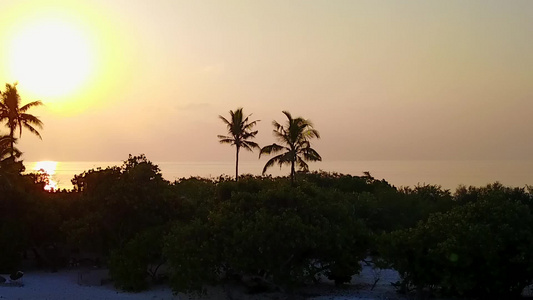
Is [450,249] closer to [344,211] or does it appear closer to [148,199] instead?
[344,211]

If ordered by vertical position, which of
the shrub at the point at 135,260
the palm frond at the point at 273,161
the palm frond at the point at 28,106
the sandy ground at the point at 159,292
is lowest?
→ the sandy ground at the point at 159,292

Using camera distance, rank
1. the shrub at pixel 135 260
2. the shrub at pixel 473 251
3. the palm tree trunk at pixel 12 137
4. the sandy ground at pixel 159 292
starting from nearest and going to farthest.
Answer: the shrub at pixel 473 251 < the sandy ground at pixel 159 292 < the shrub at pixel 135 260 < the palm tree trunk at pixel 12 137

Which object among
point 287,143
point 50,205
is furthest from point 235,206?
point 287,143

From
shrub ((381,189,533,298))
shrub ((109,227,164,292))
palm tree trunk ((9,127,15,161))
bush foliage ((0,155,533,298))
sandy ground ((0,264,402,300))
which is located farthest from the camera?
palm tree trunk ((9,127,15,161))

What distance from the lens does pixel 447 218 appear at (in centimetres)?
1819

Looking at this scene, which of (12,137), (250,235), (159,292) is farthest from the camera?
(12,137)

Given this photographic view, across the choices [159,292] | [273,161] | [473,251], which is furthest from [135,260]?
[273,161]

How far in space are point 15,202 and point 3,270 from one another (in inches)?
122

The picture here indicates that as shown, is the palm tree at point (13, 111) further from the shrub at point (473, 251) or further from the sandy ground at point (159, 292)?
the shrub at point (473, 251)

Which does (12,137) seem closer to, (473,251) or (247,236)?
(247,236)

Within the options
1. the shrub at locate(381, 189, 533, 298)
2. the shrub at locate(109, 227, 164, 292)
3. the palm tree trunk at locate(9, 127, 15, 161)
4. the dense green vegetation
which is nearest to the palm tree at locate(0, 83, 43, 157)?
the palm tree trunk at locate(9, 127, 15, 161)

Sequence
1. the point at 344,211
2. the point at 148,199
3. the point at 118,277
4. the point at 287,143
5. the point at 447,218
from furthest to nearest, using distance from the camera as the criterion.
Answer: the point at 287,143 → the point at 148,199 → the point at 118,277 → the point at 344,211 → the point at 447,218

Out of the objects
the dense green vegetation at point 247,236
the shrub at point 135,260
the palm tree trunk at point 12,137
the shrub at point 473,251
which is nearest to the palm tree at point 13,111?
the palm tree trunk at point 12,137

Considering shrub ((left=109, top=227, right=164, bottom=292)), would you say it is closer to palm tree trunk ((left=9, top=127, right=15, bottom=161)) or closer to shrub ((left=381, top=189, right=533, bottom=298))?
shrub ((left=381, top=189, right=533, bottom=298))
